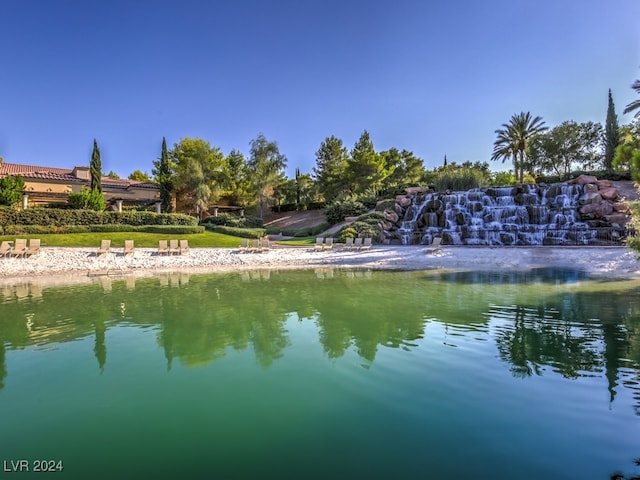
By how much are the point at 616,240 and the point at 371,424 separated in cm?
2586

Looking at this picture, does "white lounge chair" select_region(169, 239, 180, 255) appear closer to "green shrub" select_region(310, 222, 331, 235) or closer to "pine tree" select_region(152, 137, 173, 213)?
"green shrub" select_region(310, 222, 331, 235)

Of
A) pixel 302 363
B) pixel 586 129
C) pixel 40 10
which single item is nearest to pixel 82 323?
pixel 302 363

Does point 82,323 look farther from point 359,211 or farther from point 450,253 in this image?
point 359,211

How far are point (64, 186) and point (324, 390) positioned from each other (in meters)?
48.0

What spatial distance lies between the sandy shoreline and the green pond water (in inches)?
286

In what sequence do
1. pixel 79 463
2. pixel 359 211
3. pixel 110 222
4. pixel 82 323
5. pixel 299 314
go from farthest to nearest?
pixel 359 211 → pixel 110 222 → pixel 299 314 → pixel 82 323 → pixel 79 463

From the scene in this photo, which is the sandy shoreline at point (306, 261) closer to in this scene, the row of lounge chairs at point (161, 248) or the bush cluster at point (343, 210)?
the row of lounge chairs at point (161, 248)

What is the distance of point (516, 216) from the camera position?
90.1 feet

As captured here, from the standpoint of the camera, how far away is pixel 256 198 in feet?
170

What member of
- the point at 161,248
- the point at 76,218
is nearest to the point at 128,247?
the point at 161,248

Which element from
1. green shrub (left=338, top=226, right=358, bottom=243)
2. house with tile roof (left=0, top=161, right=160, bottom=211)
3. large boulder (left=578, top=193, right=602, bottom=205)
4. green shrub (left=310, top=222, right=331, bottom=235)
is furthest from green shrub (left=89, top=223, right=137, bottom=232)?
large boulder (left=578, top=193, right=602, bottom=205)

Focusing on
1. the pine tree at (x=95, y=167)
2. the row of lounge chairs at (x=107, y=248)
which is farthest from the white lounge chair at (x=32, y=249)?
the pine tree at (x=95, y=167)

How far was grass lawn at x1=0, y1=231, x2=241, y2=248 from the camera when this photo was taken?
2322cm

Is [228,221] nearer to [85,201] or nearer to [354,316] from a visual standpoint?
[85,201]
